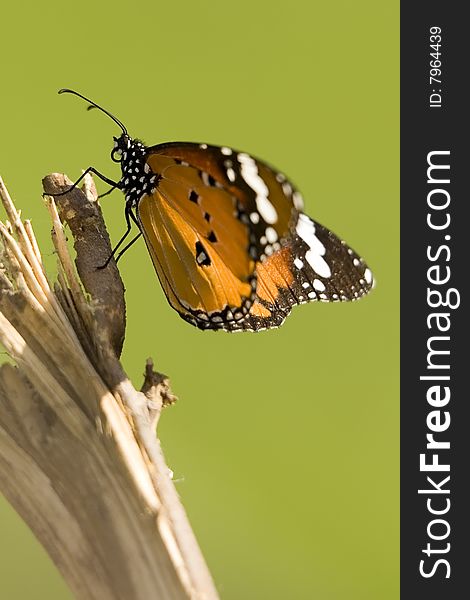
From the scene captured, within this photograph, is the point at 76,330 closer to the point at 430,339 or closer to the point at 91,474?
the point at 91,474

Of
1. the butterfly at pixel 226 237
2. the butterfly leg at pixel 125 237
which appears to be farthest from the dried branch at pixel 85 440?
→ the butterfly at pixel 226 237

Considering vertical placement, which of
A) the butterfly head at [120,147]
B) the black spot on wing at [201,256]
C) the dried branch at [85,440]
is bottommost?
the dried branch at [85,440]

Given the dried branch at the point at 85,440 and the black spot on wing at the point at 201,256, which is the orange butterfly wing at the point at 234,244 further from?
the dried branch at the point at 85,440

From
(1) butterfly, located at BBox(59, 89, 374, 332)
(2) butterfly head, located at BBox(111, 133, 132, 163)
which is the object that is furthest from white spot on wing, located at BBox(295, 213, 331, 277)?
(2) butterfly head, located at BBox(111, 133, 132, 163)

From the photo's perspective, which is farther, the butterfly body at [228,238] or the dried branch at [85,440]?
the butterfly body at [228,238]

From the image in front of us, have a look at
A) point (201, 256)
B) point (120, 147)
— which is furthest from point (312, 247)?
point (120, 147)

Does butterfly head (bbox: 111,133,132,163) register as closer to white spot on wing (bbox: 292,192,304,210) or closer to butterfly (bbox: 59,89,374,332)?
butterfly (bbox: 59,89,374,332)

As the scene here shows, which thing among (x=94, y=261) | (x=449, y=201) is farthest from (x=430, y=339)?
(x=94, y=261)

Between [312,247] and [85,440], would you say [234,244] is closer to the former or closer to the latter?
[312,247]
